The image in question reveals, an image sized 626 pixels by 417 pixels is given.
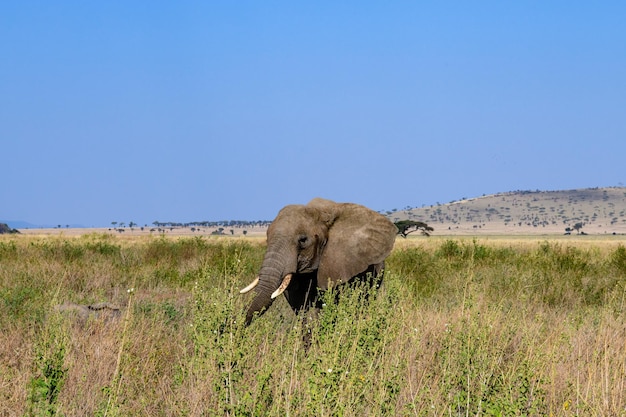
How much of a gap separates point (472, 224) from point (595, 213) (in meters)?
25.6

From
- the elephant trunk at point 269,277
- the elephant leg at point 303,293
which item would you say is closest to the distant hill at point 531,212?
the elephant leg at point 303,293

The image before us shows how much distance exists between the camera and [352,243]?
33.0 ft

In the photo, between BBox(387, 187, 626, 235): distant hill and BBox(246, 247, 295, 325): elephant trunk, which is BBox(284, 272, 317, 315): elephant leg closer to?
BBox(246, 247, 295, 325): elephant trunk

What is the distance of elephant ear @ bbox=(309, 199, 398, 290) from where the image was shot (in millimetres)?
9852

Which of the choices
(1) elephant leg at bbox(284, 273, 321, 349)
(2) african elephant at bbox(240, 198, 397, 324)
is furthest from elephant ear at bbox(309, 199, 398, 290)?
(1) elephant leg at bbox(284, 273, 321, 349)

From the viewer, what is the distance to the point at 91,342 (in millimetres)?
7750

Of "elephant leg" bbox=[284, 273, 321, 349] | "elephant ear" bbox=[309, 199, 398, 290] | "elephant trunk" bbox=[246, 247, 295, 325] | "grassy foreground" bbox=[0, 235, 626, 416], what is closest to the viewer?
"grassy foreground" bbox=[0, 235, 626, 416]

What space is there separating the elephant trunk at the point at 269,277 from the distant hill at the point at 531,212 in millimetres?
130136

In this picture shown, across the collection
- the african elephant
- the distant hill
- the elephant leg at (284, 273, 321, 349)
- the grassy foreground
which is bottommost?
the grassy foreground

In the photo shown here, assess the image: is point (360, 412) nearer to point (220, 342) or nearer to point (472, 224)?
point (220, 342)

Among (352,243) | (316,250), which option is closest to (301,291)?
(316,250)

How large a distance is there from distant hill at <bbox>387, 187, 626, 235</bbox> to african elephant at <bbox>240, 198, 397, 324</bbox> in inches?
5074

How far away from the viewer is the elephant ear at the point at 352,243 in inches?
388

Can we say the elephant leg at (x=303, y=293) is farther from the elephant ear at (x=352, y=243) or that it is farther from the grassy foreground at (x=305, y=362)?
the grassy foreground at (x=305, y=362)
